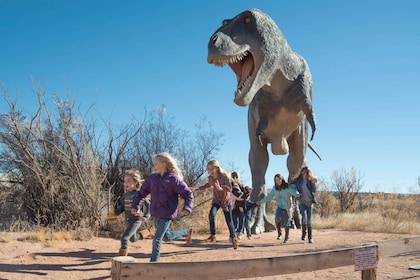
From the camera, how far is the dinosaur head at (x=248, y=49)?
5.26 m

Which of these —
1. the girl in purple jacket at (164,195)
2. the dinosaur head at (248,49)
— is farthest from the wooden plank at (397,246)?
the dinosaur head at (248,49)

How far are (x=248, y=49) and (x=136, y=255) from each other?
3189 millimetres

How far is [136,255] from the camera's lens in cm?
558

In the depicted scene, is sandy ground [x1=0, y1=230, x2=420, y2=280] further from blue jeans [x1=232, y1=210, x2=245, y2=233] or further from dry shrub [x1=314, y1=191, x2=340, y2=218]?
dry shrub [x1=314, y1=191, x2=340, y2=218]

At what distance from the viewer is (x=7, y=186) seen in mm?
8406

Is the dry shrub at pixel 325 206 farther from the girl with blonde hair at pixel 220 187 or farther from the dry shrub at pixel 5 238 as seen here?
the dry shrub at pixel 5 238

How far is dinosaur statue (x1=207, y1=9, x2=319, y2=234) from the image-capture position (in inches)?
214

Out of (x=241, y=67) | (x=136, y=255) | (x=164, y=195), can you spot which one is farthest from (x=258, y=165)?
(x=164, y=195)

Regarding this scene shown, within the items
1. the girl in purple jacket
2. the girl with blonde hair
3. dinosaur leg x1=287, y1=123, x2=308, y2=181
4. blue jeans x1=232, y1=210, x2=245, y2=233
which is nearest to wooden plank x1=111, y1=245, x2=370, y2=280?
the girl in purple jacket

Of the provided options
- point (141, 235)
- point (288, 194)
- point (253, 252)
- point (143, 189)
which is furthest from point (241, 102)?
point (141, 235)

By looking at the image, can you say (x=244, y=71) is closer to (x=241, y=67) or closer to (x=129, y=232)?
(x=241, y=67)

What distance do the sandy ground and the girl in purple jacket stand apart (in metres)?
0.72

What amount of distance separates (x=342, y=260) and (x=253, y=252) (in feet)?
8.34

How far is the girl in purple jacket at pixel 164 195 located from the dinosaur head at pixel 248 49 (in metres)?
1.37
